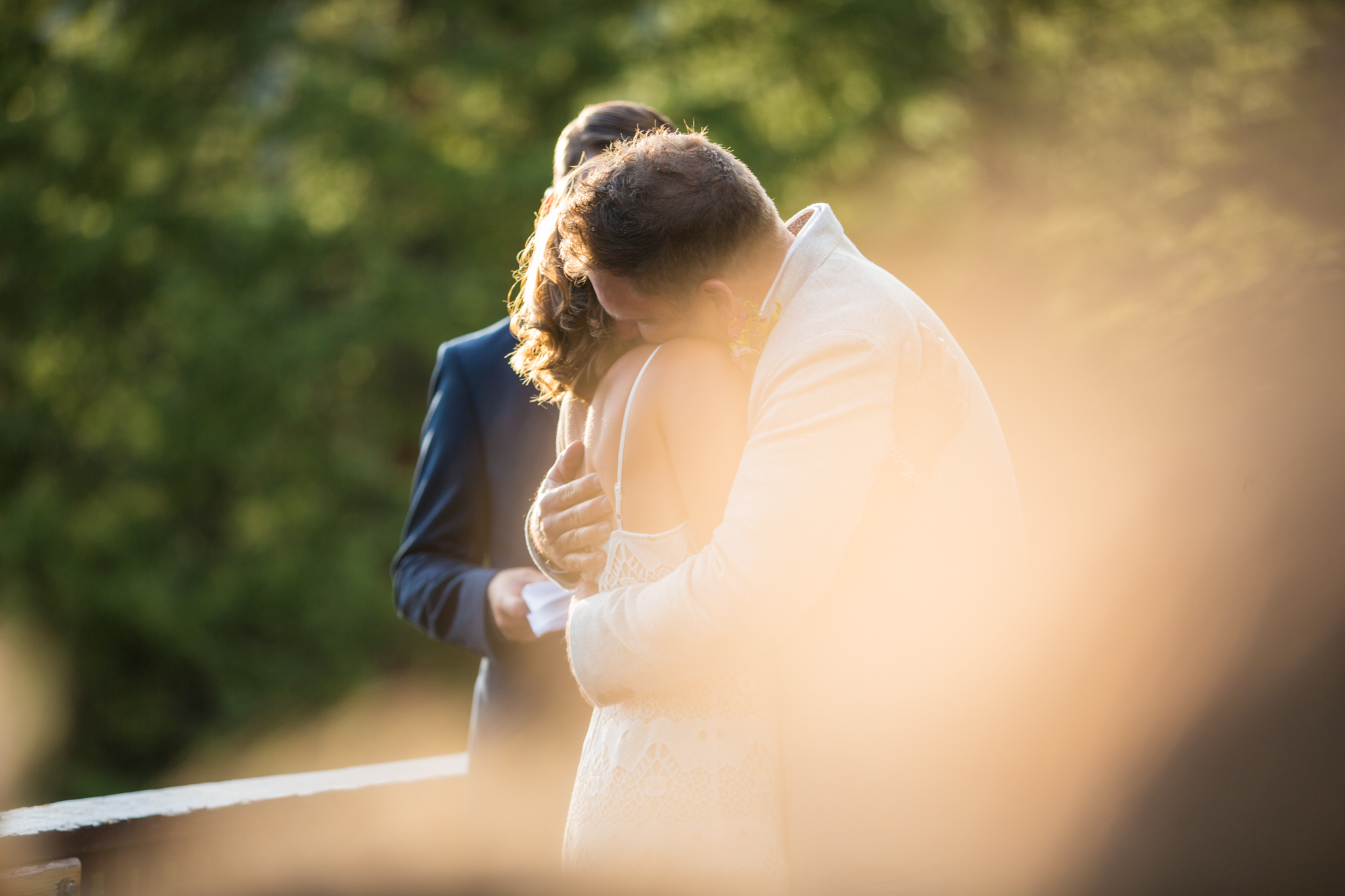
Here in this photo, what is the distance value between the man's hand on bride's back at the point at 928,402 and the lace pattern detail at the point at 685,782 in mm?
300

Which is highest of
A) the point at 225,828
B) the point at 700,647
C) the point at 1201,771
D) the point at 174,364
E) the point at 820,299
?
the point at 174,364

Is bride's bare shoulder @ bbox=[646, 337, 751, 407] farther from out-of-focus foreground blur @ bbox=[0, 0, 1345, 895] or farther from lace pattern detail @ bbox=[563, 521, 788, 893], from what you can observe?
out-of-focus foreground blur @ bbox=[0, 0, 1345, 895]

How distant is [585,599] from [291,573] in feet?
24.9

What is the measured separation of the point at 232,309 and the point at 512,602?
286 inches

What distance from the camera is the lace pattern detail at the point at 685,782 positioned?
1.35 meters

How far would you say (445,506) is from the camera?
93.4 inches

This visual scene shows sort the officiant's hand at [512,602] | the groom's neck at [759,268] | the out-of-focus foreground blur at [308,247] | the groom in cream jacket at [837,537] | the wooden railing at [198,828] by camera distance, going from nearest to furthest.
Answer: the groom in cream jacket at [837,537] → the groom's neck at [759,268] → the wooden railing at [198,828] → the officiant's hand at [512,602] → the out-of-focus foreground blur at [308,247]

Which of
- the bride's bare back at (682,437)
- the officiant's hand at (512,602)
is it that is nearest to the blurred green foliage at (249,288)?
the officiant's hand at (512,602)

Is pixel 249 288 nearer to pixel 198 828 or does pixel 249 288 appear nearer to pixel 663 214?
pixel 198 828

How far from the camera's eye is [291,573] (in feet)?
27.6

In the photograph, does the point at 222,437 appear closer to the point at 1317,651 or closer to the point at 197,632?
the point at 197,632

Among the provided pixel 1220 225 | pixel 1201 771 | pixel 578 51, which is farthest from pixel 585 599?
pixel 578 51

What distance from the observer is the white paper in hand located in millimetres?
1951

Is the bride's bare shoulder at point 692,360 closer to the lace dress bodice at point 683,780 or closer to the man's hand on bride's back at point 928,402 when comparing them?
the lace dress bodice at point 683,780
